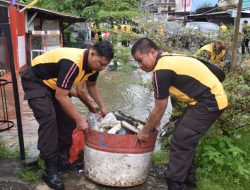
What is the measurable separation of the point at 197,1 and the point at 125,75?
29.6 meters

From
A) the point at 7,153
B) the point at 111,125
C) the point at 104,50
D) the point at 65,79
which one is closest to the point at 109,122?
the point at 111,125

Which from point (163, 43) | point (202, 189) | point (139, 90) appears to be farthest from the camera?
point (139, 90)

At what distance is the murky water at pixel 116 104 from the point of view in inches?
234

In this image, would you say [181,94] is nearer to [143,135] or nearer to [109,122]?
[143,135]

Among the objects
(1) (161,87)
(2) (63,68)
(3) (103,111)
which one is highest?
(2) (63,68)

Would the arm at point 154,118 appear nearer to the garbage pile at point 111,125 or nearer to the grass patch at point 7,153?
the garbage pile at point 111,125

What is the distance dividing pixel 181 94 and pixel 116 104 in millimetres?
5878

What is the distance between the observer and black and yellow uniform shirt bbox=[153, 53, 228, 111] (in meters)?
3.72

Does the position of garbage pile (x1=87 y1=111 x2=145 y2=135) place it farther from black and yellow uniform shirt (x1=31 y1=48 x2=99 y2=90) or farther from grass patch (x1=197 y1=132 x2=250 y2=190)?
grass patch (x1=197 y1=132 x2=250 y2=190)

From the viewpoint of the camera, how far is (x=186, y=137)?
396 centimetres

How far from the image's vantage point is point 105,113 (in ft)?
15.9

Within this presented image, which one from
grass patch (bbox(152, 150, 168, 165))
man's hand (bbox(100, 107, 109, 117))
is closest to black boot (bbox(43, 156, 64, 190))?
man's hand (bbox(100, 107, 109, 117))

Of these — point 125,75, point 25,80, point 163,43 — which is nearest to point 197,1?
point 125,75

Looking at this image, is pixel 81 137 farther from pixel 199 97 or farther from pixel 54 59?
pixel 199 97
